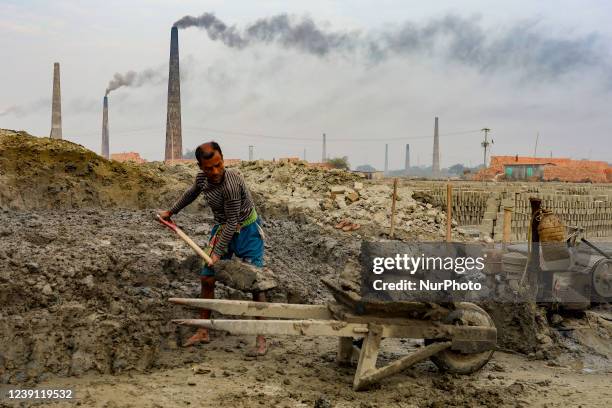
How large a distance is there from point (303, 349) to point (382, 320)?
1066mm

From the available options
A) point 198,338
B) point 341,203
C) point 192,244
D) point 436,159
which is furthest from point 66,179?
point 436,159

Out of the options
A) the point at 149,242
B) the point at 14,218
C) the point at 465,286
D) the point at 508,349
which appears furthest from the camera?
the point at 14,218

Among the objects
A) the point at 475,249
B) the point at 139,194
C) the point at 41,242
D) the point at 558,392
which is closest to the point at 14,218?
the point at 41,242

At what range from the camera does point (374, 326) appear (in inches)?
151

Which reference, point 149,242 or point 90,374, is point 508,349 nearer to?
point 90,374

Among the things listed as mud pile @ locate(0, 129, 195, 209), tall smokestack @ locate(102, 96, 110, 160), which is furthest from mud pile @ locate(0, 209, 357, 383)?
tall smokestack @ locate(102, 96, 110, 160)

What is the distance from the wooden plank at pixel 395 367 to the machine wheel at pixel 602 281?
223 centimetres

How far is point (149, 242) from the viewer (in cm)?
752

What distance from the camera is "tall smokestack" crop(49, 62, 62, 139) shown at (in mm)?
31656

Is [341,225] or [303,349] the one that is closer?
[303,349]

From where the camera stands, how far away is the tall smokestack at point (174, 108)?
1286 inches

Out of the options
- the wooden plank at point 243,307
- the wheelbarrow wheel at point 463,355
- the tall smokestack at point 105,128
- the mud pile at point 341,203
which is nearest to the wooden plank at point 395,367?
the wheelbarrow wheel at point 463,355

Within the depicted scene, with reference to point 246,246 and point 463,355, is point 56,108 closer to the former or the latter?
point 246,246

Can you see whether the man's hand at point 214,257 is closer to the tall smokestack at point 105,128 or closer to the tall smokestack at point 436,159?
the tall smokestack at point 105,128
